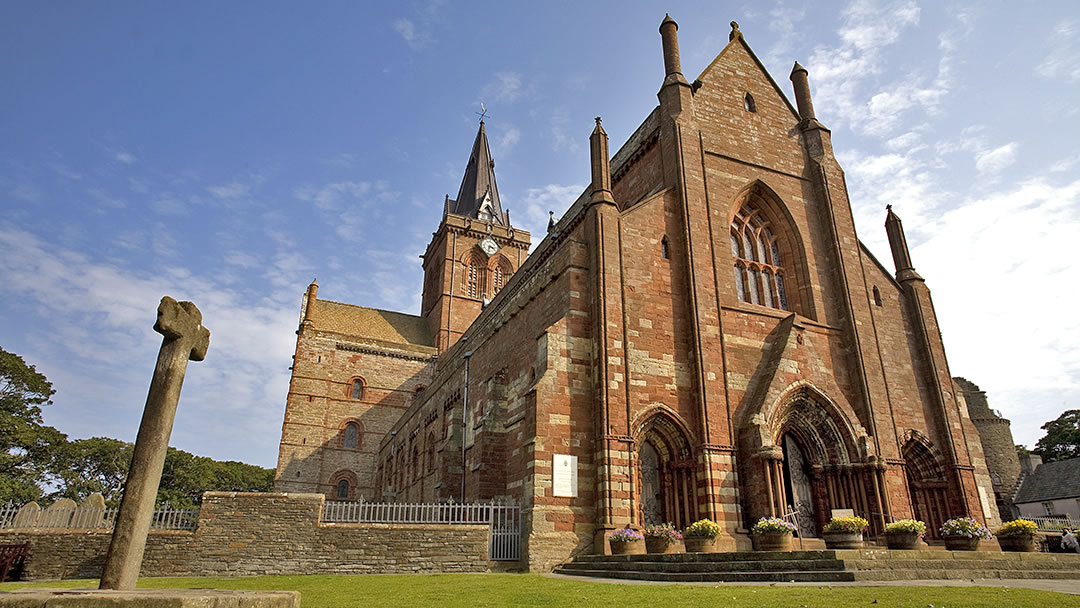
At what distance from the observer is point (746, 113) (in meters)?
24.7

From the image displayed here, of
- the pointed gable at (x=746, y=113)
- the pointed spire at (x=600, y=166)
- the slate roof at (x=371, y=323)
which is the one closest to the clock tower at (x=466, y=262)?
the slate roof at (x=371, y=323)

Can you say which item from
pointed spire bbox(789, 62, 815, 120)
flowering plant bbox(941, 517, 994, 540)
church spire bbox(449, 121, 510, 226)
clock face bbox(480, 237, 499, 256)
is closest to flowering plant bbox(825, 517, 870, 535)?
flowering plant bbox(941, 517, 994, 540)

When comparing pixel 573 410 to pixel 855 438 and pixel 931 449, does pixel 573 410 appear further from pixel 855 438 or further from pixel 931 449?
pixel 931 449

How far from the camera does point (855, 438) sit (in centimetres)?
1886

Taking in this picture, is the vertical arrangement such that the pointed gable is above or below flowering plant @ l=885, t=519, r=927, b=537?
above

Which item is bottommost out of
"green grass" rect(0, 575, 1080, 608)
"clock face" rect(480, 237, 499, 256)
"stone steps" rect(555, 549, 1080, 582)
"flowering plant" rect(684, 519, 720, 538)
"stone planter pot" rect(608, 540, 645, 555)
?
"green grass" rect(0, 575, 1080, 608)

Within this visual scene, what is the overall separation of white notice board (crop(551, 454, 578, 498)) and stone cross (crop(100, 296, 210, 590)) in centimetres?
995

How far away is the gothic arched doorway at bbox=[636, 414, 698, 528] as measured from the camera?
55.6 feet

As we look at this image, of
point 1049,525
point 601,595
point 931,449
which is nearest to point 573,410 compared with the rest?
point 601,595

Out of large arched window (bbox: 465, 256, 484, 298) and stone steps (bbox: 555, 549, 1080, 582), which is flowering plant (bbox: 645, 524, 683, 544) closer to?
stone steps (bbox: 555, 549, 1080, 582)

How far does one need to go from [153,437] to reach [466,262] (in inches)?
1945

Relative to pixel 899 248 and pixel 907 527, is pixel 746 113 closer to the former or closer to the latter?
pixel 899 248

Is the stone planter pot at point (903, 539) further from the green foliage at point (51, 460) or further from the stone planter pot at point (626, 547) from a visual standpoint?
the green foliage at point (51, 460)

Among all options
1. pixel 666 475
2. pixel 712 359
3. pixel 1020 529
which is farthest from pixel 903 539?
pixel 712 359
